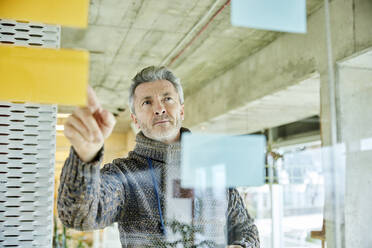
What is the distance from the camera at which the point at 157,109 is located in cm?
98

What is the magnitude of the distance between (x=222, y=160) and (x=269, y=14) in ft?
1.88

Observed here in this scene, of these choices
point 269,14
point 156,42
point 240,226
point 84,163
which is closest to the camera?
point 84,163

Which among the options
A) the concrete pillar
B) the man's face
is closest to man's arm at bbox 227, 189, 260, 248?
the man's face

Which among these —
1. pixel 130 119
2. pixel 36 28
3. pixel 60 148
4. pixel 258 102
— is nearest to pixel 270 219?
pixel 258 102

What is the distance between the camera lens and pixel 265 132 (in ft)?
5.31

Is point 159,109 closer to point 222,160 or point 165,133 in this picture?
point 165,133

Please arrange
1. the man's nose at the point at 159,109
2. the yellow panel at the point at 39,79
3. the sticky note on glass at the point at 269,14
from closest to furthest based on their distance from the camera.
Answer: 1. the yellow panel at the point at 39,79
2. the man's nose at the point at 159,109
3. the sticky note on glass at the point at 269,14

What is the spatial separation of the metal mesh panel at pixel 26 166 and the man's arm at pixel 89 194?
0.15m

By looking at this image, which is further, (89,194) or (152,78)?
(152,78)

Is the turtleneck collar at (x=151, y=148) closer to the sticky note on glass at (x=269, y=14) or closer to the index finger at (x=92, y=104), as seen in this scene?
the index finger at (x=92, y=104)

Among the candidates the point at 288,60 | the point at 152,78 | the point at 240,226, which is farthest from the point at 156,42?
the point at 288,60

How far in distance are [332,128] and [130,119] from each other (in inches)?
55.9

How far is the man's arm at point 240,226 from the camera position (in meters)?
1.07

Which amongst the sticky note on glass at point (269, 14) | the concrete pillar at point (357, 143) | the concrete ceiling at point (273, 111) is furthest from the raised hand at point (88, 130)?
the concrete pillar at point (357, 143)
